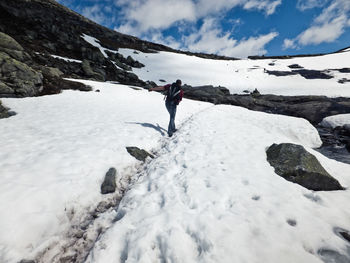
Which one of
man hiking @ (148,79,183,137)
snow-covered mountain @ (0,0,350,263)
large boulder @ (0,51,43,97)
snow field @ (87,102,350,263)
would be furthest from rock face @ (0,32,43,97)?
snow field @ (87,102,350,263)

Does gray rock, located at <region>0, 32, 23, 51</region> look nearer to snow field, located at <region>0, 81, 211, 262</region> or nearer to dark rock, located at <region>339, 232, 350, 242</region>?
snow field, located at <region>0, 81, 211, 262</region>

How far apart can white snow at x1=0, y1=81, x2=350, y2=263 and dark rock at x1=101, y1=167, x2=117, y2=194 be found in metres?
0.19

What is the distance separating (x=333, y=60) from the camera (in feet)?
203

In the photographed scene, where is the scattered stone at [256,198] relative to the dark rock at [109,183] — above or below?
above

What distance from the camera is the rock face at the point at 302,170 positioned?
534cm

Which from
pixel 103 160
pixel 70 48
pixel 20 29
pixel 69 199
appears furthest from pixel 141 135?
pixel 20 29

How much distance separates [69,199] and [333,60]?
8605 cm

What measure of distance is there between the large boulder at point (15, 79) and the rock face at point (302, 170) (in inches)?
719

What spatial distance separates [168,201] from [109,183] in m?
2.00

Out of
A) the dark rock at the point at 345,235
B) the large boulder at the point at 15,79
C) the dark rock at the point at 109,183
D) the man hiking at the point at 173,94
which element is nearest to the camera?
the dark rock at the point at 345,235

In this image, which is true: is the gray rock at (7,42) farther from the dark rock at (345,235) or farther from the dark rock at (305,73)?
the dark rock at (305,73)

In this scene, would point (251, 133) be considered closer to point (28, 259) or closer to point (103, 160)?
point (103, 160)

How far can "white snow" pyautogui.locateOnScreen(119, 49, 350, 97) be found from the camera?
1629 inches

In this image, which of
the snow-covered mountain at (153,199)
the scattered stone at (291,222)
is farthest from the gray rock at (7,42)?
the scattered stone at (291,222)
